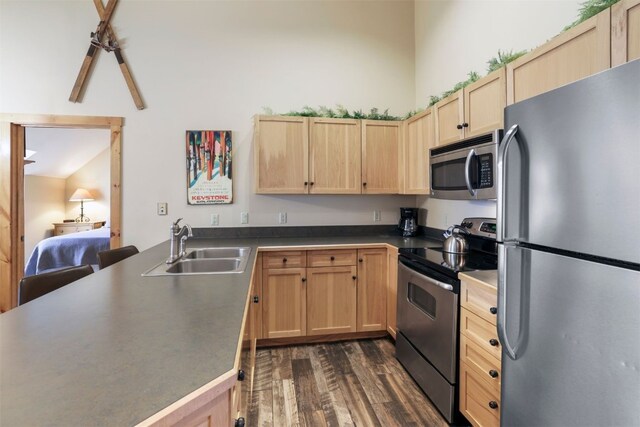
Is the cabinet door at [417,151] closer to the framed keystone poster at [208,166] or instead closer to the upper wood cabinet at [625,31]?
the upper wood cabinet at [625,31]

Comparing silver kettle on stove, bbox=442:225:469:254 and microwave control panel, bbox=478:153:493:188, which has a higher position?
microwave control panel, bbox=478:153:493:188

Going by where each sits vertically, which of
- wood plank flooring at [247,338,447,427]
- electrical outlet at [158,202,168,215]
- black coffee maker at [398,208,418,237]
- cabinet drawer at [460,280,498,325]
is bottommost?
wood plank flooring at [247,338,447,427]

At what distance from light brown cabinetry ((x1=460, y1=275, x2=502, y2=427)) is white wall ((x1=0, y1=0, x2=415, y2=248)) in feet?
6.03

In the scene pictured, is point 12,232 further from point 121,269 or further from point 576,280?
point 576,280

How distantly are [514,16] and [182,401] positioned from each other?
2.81 metres

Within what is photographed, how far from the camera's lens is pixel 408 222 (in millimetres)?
3309

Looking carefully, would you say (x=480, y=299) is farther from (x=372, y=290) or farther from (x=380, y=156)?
(x=380, y=156)

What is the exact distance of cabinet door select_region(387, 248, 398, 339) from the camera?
2.65 metres

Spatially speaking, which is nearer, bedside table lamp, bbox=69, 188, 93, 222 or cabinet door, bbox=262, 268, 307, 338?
cabinet door, bbox=262, 268, 307, 338

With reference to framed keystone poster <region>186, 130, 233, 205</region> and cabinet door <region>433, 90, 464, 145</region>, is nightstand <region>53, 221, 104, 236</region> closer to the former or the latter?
framed keystone poster <region>186, 130, 233, 205</region>

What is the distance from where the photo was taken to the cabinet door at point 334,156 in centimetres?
296

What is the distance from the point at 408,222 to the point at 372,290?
885 millimetres

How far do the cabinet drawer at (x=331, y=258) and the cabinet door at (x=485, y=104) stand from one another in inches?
53.1

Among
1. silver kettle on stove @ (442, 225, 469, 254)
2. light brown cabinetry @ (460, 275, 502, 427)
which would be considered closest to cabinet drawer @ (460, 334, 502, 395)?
light brown cabinetry @ (460, 275, 502, 427)
